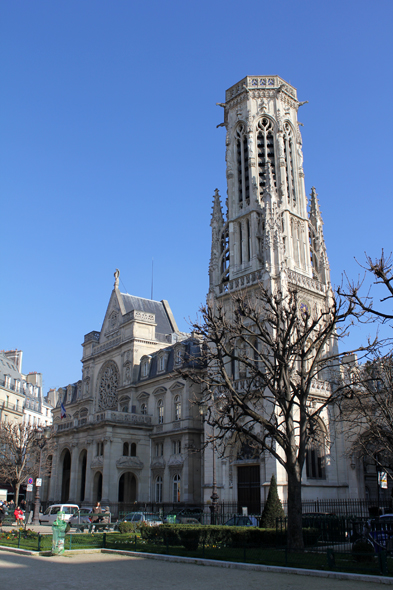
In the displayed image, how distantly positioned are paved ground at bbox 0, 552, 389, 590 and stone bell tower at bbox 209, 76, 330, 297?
2305 centimetres

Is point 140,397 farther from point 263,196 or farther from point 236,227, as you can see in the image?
point 263,196

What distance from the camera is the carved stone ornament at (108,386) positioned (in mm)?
52969

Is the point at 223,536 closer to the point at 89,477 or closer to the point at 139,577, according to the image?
the point at 139,577

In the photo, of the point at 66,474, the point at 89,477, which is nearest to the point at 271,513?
the point at 89,477

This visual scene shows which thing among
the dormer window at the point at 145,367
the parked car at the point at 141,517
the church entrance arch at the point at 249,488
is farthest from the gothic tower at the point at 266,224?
the dormer window at the point at 145,367

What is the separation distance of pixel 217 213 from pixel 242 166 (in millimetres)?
4128

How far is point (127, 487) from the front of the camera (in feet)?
148

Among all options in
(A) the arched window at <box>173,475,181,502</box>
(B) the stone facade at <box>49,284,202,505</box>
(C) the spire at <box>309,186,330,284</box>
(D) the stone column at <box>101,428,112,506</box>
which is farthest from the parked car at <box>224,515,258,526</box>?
(C) the spire at <box>309,186,330,284</box>

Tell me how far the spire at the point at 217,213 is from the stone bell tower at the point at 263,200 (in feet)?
0.26

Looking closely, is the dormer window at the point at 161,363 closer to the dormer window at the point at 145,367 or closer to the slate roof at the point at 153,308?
the dormer window at the point at 145,367

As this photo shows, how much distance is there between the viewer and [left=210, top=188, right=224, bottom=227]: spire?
139ft

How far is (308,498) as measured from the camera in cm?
3234

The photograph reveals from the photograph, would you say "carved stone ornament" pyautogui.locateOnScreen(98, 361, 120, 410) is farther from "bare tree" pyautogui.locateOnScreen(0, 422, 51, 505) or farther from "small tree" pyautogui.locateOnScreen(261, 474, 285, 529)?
"small tree" pyautogui.locateOnScreen(261, 474, 285, 529)

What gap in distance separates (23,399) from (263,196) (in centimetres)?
4635
